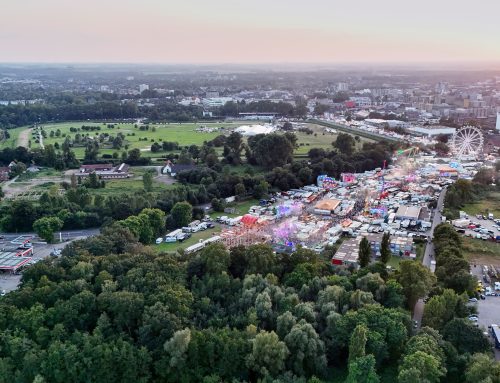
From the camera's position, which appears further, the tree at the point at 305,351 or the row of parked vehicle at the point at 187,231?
the row of parked vehicle at the point at 187,231

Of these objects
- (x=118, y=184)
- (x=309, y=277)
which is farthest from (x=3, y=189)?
(x=309, y=277)

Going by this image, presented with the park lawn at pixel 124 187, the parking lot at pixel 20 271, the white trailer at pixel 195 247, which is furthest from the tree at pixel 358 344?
the park lawn at pixel 124 187

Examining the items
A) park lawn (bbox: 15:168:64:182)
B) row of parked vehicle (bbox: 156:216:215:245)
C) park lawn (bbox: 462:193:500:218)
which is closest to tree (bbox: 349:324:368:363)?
row of parked vehicle (bbox: 156:216:215:245)

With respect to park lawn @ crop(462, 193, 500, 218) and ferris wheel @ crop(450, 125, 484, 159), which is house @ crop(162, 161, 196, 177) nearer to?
park lawn @ crop(462, 193, 500, 218)

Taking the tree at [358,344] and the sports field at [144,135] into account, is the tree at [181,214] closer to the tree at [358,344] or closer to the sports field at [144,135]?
the tree at [358,344]

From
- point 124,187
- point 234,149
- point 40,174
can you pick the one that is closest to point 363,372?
point 124,187
